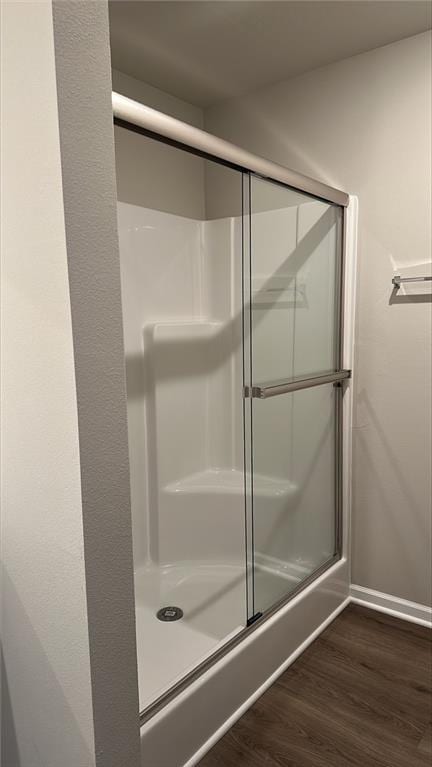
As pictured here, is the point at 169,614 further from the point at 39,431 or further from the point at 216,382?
the point at 39,431

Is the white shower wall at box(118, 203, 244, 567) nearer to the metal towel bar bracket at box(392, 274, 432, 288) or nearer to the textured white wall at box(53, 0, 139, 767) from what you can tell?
the metal towel bar bracket at box(392, 274, 432, 288)

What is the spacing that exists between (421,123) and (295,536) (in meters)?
1.71

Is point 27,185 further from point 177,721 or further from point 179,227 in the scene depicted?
point 179,227

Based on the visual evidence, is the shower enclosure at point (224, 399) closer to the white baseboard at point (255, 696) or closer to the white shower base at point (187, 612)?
the white shower base at point (187, 612)

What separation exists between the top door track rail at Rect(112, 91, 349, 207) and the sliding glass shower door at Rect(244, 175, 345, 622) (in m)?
0.04

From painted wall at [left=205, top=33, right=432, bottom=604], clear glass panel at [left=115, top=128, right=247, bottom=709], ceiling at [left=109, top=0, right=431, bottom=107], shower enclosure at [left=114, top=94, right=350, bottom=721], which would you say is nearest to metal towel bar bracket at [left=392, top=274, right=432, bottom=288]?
painted wall at [left=205, top=33, right=432, bottom=604]

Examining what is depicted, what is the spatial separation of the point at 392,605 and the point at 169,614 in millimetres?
999

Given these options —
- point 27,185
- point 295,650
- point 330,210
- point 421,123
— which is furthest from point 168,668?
point 421,123

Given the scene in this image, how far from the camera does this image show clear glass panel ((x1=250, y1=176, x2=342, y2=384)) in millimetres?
1808

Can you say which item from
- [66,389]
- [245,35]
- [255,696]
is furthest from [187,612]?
[245,35]

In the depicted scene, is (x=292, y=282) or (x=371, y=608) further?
(x=371, y=608)

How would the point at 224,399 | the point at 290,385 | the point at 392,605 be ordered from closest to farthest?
the point at 290,385, the point at 392,605, the point at 224,399

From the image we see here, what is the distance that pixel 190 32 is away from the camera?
6.39 feet

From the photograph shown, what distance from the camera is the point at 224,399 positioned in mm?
2777
